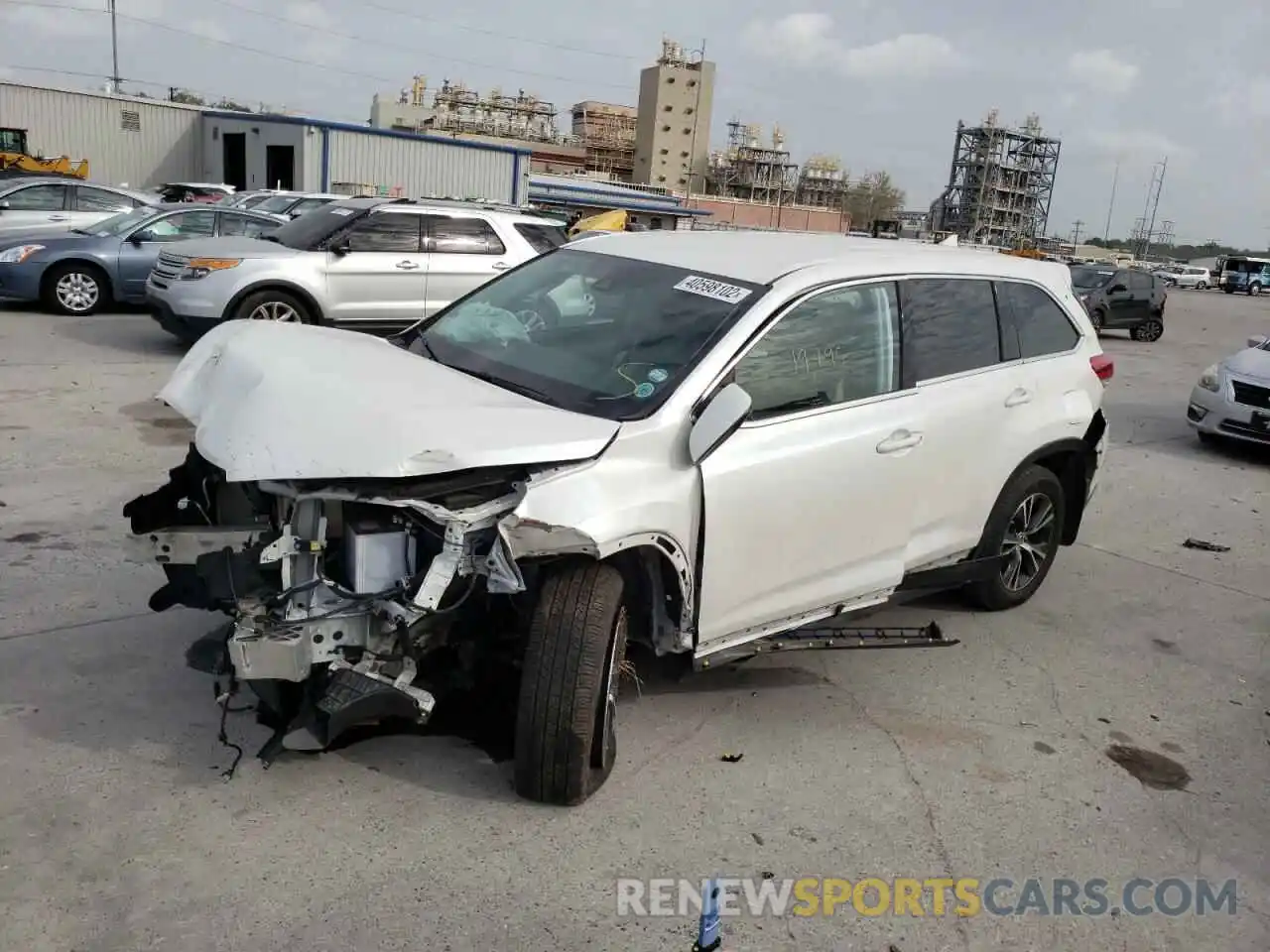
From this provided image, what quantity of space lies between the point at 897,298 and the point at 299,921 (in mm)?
3327

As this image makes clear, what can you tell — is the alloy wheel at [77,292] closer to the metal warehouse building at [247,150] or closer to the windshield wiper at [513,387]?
the windshield wiper at [513,387]

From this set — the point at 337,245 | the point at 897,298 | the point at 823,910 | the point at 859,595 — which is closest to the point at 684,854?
the point at 823,910

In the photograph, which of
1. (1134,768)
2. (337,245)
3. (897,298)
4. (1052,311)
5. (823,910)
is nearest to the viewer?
(823,910)

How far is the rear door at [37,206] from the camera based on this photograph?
50.2 ft

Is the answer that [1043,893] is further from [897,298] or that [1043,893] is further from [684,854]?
[897,298]

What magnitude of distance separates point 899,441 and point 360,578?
2.26m

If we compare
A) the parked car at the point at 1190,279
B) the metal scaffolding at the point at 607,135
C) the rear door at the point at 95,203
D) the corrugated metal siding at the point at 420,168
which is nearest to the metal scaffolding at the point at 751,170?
the metal scaffolding at the point at 607,135

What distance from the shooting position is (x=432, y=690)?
143 inches

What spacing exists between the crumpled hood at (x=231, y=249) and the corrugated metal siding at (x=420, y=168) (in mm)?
20312

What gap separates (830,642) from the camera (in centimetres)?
423

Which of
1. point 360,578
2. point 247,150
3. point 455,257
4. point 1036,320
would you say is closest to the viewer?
point 360,578

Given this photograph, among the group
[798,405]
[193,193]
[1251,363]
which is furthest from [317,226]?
[193,193]

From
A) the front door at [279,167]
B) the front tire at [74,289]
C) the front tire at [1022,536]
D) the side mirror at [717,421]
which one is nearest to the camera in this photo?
the side mirror at [717,421]

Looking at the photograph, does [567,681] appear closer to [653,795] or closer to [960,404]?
[653,795]
